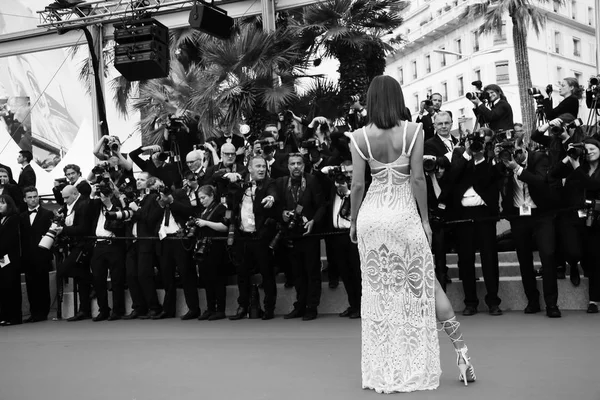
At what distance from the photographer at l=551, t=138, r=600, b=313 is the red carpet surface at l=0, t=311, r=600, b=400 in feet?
1.64

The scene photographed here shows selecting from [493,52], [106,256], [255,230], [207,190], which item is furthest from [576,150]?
[493,52]

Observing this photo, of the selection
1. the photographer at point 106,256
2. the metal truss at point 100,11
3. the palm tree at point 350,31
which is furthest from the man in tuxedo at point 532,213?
the palm tree at point 350,31

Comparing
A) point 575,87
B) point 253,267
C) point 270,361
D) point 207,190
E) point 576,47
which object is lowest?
point 270,361

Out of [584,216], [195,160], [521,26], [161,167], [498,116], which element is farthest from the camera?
[521,26]

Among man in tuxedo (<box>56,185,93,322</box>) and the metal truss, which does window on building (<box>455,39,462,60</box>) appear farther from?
man in tuxedo (<box>56,185,93,322</box>)

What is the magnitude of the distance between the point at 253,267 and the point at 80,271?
8.77 ft

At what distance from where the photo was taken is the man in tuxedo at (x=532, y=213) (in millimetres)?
8273

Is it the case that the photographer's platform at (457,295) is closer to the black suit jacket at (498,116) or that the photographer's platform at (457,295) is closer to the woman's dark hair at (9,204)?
the woman's dark hair at (9,204)

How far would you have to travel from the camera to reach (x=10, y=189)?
11359 millimetres

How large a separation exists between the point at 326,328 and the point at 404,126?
11.9 feet

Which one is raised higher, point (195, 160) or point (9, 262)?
point (195, 160)

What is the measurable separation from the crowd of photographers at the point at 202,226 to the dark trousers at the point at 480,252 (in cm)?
123

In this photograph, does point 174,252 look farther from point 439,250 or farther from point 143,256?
point 439,250

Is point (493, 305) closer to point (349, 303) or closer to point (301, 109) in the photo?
point (349, 303)
